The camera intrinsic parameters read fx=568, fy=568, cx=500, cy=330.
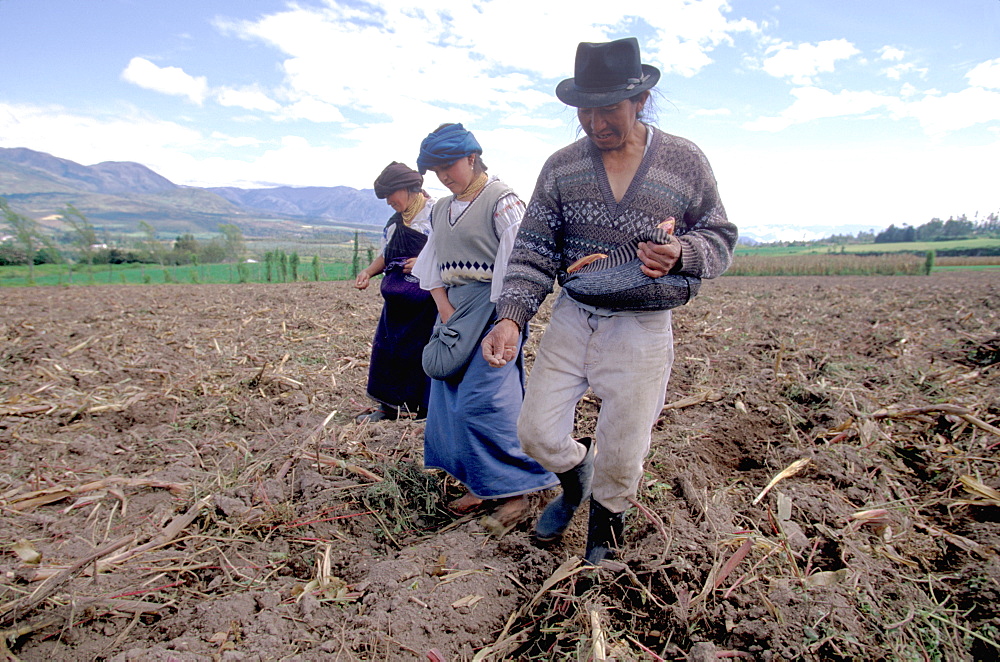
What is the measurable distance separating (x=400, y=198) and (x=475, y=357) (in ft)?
6.06

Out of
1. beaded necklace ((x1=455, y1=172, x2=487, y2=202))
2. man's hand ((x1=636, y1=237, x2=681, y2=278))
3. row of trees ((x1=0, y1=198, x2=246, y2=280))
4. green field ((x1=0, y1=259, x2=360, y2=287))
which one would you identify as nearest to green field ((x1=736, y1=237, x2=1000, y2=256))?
green field ((x1=0, y1=259, x2=360, y2=287))

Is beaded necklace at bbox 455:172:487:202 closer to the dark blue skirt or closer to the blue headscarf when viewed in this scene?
the blue headscarf

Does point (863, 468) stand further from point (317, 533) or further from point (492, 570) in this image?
point (317, 533)

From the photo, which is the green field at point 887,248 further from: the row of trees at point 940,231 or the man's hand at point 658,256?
the man's hand at point 658,256

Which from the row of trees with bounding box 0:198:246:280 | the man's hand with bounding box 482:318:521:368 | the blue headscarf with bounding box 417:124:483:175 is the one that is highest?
the blue headscarf with bounding box 417:124:483:175

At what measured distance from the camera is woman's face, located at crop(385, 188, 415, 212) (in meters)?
4.12

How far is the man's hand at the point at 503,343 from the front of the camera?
2.29 meters

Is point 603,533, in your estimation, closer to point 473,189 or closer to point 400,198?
point 473,189

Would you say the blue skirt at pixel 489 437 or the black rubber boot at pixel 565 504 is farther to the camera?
the blue skirt at pixel 489 437

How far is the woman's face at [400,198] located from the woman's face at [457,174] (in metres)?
1.31

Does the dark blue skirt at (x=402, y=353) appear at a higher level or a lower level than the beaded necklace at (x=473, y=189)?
lower

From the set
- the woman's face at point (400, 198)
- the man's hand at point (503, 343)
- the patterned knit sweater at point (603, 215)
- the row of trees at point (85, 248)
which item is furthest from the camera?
the row of trees at point (85, 248)

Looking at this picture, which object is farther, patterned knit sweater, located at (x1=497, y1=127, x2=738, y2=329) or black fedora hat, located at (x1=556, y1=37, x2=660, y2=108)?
patterned knit sweater, located at (x1=497, y1=127, x2=738, y2=329)

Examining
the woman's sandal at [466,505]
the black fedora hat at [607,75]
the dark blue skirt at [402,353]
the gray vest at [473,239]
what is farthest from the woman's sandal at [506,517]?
the black fedora hat at [607,75]
